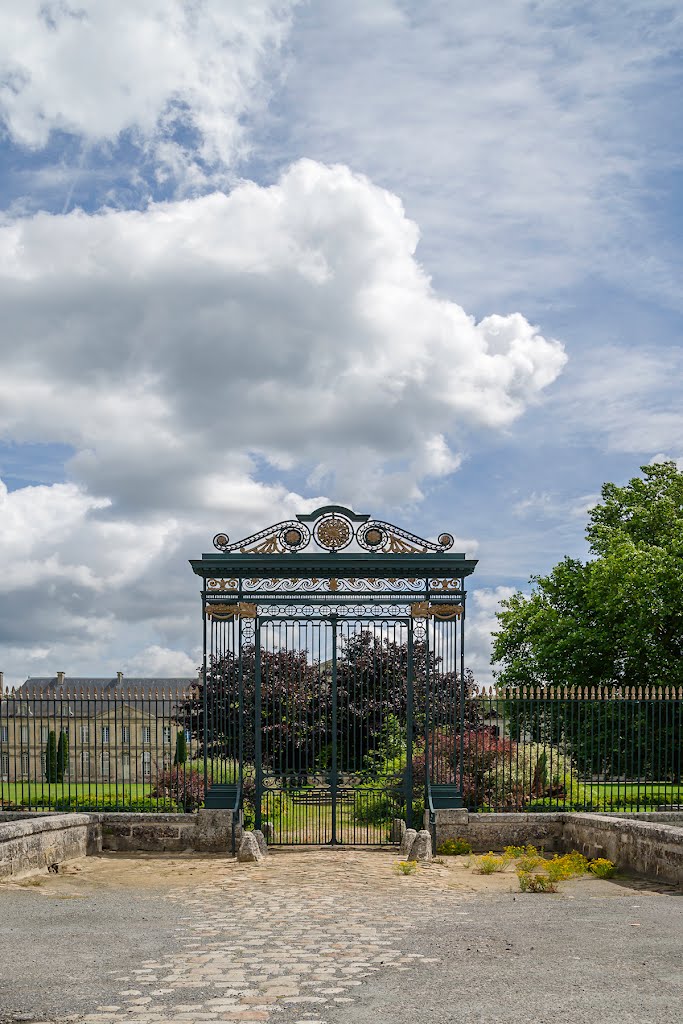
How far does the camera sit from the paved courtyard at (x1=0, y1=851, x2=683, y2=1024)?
18.4 ft

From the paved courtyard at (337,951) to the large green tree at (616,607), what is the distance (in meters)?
16.9

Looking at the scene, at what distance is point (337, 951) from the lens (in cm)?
696

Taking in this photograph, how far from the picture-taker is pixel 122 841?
44.4 ft

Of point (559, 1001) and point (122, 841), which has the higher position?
point (559, 1001)

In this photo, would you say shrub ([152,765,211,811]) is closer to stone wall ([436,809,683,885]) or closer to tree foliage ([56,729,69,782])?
tree foliage ([56,729,69,782])

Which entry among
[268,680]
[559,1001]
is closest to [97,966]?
[559,1001]

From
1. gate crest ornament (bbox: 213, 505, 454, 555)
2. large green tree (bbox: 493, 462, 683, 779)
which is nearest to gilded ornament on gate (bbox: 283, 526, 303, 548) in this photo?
gate crest ornament (bbox: 213, 505, 454, 555)

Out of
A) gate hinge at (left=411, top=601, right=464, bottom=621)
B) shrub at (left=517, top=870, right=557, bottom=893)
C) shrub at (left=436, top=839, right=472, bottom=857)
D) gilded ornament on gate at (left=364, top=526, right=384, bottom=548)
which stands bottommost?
shrub at (left=436, top=839, right=472, bottom=857)

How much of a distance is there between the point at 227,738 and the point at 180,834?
1.34 m

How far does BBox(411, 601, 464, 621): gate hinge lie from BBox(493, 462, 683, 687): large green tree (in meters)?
13.3

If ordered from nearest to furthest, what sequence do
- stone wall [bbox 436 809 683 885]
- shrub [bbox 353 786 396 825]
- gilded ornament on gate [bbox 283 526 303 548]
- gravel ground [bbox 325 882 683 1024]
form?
gravel ground [bbox 325 882 683 1024] < stone wall [bbox 436 809 683 885] < gilded ornament on gate [bbox 283 526 303 548] < shrub [bbox 353 786 396 825]

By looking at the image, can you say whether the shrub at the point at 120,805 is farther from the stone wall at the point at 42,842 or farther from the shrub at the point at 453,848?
the shrub at the point at 453,848

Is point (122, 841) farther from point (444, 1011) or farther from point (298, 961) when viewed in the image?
point (444, 1011)

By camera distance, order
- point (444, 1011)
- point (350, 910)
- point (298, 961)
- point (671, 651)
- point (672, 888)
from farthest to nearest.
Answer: point (671, 651)
point (672, 888)
point (350, 910)
point (298, 961)
point (444, 1011)
